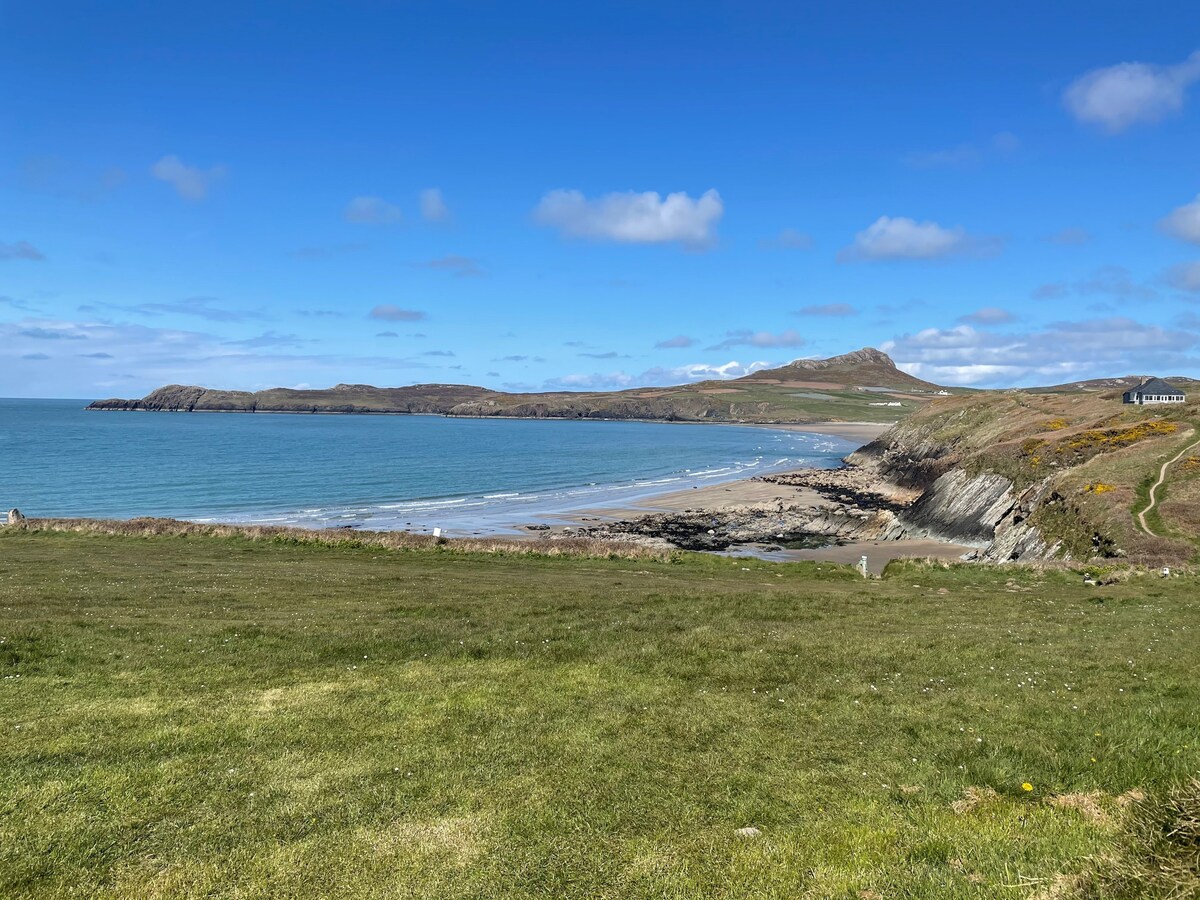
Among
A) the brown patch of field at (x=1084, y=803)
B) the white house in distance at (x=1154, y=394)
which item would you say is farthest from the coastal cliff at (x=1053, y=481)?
the brown patch of field at (x=1084, y=803)

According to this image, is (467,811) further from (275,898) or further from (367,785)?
(275,898)

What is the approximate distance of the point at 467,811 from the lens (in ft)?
34.3

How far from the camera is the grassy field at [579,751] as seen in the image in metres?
8.91

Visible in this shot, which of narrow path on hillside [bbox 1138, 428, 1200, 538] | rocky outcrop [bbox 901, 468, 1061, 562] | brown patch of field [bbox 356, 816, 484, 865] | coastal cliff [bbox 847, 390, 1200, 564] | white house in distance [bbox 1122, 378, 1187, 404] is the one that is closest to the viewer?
brown patch of field [bbox 356, 816, 484, 865]

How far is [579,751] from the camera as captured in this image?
1252 cm

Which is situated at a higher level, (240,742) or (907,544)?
(240,742)

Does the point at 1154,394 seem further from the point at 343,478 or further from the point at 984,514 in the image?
the point at 343,478

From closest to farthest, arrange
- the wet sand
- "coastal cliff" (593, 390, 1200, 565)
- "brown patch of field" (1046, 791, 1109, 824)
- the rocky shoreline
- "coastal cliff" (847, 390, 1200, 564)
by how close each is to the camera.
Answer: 1. "brown patch of field" (1046, 791, 1109, 824)
2. "coastal cliff" (847, 390, 1200, 564)
3. "coastal cliff" (593, 390, 1200, 565)
4. the wet sand
5. the rocky shoreline

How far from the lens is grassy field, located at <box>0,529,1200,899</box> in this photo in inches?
351

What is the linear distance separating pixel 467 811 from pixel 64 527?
170 ft

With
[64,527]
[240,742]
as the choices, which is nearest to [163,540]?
[64,527]

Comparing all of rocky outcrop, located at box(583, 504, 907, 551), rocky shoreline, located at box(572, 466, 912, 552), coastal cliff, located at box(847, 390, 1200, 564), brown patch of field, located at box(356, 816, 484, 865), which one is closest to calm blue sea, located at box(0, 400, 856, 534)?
rocky outcrop, located at box(583, 504, 907, 551)

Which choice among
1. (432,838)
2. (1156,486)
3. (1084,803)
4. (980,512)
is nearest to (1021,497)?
(980,512)

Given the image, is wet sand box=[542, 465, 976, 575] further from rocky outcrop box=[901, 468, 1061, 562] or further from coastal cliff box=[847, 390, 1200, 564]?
coastal cliff box=[847, 390, 1200, 564]
